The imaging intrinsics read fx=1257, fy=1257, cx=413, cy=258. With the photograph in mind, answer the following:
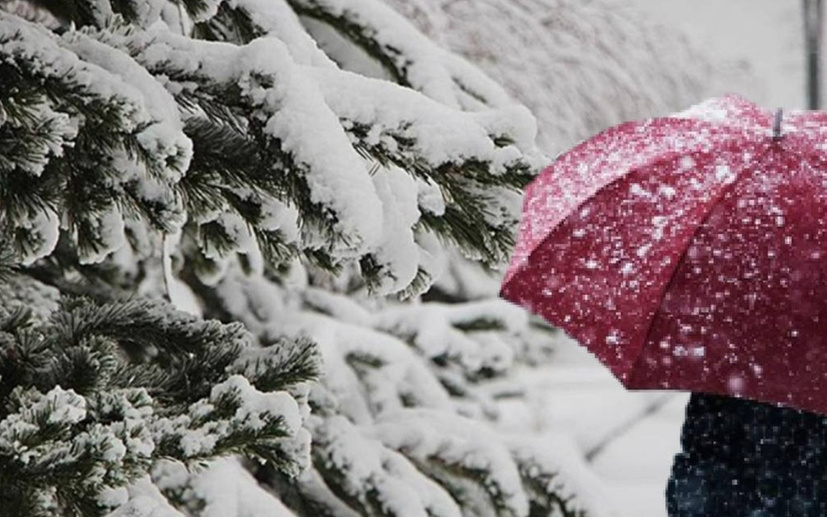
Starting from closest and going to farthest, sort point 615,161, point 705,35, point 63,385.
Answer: point 63,385 < point 615,161 < point 705,35

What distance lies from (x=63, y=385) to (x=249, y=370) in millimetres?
229

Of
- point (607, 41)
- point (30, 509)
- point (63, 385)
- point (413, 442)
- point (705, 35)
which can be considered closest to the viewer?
point (30, 509)

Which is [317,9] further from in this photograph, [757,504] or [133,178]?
[757,504]

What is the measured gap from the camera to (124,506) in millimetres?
1549

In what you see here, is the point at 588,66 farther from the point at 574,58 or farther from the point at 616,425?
the point at 616,425

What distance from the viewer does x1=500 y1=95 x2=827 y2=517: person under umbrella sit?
5.65ft

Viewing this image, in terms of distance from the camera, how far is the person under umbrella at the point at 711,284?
1.72m

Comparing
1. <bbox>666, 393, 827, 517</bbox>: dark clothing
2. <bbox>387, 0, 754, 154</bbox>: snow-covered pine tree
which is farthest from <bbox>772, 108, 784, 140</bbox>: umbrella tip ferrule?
<bbox>387, 0, 754, 154</bbox>: snow-covered pine tree

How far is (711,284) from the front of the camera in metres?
1.82

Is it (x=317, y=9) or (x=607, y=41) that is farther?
(x=607, y=41)

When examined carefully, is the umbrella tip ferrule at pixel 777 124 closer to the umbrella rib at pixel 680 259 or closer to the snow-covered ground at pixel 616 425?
the umbrella rib at pixel 680 259

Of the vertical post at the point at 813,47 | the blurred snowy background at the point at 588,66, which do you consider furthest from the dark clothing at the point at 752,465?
the vertical post at the point at 813,47

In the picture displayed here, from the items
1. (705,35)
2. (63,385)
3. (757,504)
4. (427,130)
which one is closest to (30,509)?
(63,385)

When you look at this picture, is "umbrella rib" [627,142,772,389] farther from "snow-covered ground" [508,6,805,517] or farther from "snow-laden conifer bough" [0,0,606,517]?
"snow-covered ground" [508,6,805,517]
